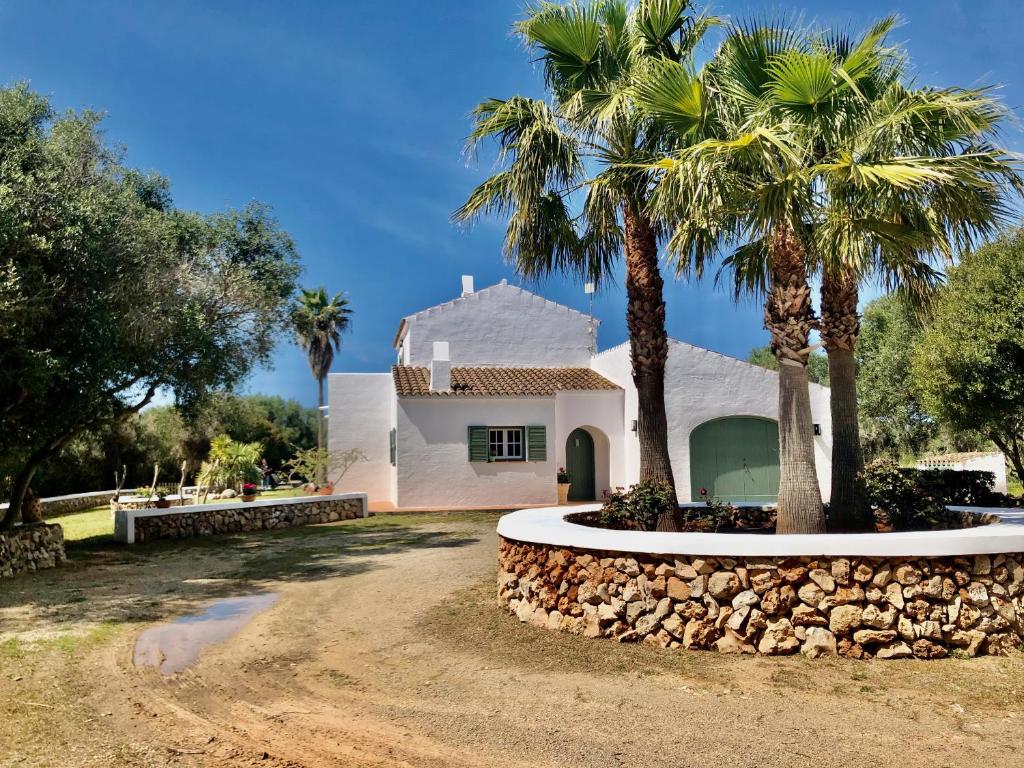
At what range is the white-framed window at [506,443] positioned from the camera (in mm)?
21625

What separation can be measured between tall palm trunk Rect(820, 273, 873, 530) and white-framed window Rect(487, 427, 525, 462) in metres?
13.5

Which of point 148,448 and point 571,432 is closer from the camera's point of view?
point 571,432

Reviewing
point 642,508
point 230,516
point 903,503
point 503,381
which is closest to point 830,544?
point 642,508

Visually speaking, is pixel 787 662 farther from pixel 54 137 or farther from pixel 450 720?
pixel 54 137

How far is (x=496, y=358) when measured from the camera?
2456cm

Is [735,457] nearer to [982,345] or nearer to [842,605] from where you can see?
[982,345]

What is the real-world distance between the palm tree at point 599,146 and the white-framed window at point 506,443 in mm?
12163

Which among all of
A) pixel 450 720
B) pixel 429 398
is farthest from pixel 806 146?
pixel 429 398

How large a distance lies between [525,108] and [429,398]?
1237 centimetres

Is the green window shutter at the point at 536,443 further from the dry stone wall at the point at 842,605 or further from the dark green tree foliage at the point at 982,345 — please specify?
the dry stone wall at the point at 842,605

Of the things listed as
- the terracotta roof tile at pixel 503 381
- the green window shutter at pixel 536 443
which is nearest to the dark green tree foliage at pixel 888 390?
the terracotta roof tile at pixel 503 381

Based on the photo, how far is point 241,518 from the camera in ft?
56.6

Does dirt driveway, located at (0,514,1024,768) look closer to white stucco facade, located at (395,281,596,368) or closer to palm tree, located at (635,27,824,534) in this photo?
palm tree, located at (635,27,824,534)

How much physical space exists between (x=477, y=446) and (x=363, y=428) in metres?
4.24
